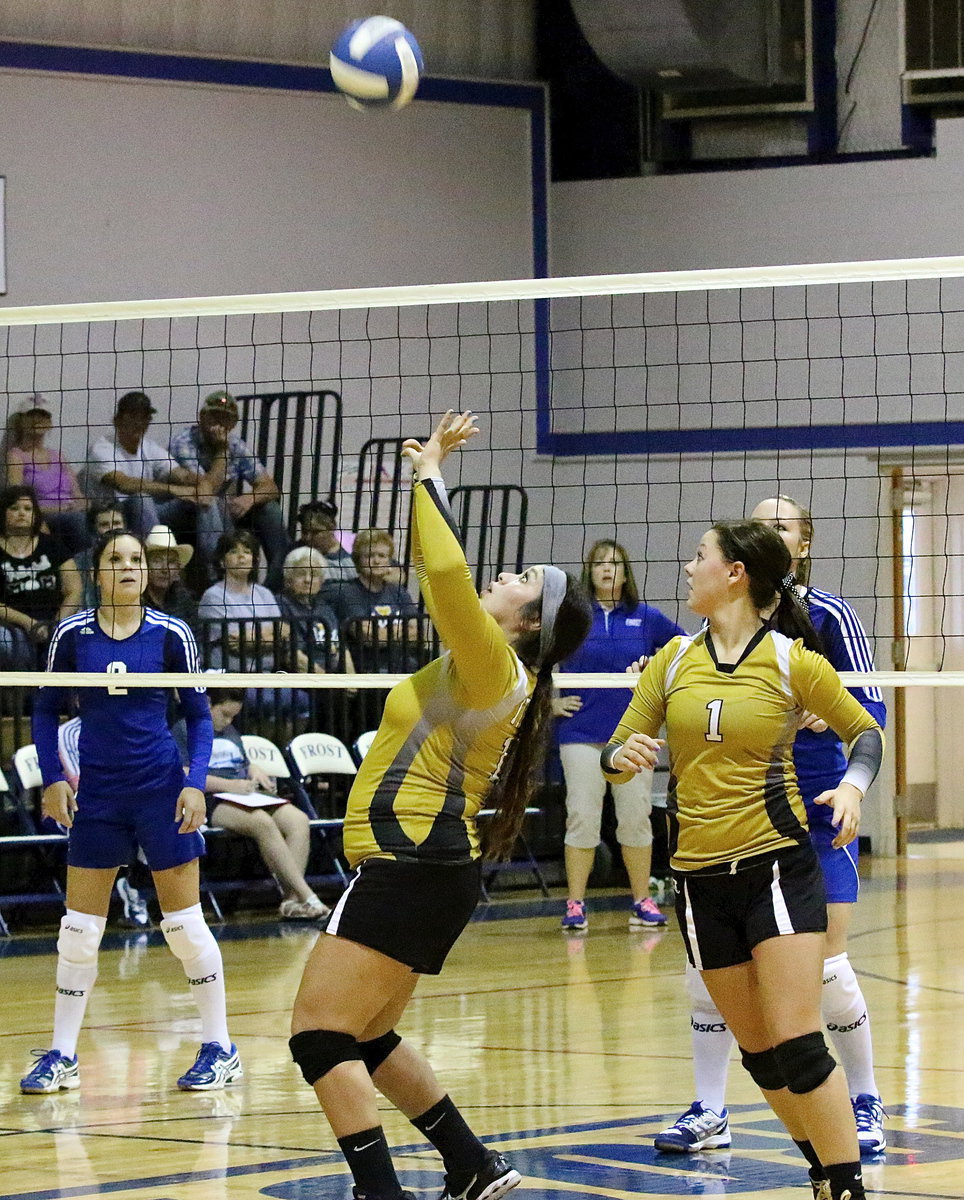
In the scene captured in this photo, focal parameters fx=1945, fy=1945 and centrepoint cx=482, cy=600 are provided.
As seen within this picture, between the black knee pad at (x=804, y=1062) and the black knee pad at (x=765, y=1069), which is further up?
the black knee pad at (x=804, y=1062)

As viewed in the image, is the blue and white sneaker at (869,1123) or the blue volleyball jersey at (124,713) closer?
the blue and white sneaker at (869,1123)

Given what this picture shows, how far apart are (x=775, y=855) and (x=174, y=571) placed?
6.66 m

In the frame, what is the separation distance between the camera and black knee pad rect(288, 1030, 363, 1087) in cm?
394

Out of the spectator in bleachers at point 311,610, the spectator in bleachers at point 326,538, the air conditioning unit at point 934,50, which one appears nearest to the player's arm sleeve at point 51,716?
the spectator in bleachers at point 311,610

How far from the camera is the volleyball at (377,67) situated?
6.68 metres

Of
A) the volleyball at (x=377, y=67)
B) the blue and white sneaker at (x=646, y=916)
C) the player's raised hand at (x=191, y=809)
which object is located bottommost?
the blue and white sneaker at (x=646, y=916)

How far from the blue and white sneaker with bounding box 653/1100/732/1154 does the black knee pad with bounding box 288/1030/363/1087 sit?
4.55ft

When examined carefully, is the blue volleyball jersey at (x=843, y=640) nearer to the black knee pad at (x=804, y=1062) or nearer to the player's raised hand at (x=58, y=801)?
the black knee pad at (x=804, y=1062)

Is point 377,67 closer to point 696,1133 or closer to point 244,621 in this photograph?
point 696,1133

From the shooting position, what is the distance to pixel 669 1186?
4.64 metres

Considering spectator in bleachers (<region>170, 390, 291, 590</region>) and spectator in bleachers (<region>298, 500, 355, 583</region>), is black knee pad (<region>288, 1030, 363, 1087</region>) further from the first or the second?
spectator in bleachers (<region>170, 390, 291, 590</region>)

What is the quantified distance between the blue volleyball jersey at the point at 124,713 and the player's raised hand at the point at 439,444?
2210 millimetres

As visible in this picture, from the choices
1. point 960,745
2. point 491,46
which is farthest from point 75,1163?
point 960,745

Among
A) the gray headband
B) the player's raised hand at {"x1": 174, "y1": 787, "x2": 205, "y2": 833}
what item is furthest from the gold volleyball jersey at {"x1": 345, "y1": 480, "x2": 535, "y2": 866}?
the player's raised hand at {"x1": 174, "y1": 787, "x2": 205, "y2": 833}
